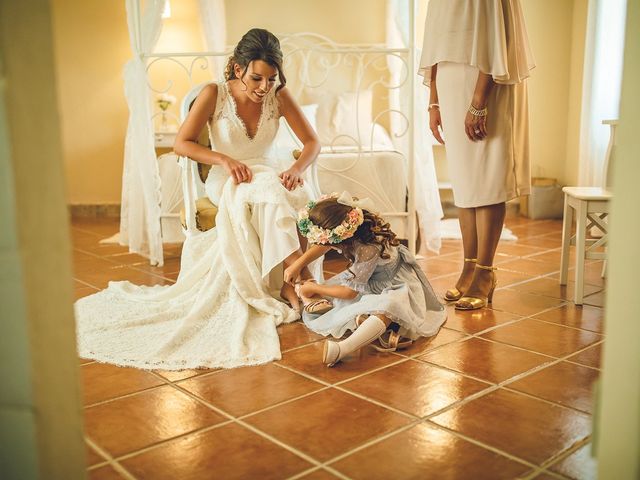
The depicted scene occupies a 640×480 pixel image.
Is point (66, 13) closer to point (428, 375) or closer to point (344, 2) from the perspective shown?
point (344, 2)

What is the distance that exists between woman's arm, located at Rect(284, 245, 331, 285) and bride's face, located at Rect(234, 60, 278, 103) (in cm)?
77

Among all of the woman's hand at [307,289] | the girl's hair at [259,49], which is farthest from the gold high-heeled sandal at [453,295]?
the girl's hair at [259,49]

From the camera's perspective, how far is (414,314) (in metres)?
2.26

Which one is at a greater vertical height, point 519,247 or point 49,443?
point 49,443

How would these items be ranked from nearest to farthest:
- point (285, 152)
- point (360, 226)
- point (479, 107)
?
point (360, 226)
point (479, 107)
point (285, 152)

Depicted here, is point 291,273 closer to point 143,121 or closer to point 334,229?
point 334,229

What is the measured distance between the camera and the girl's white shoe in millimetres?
1979

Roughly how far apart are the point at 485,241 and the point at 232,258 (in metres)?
1.07

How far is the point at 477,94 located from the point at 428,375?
47.9 inches

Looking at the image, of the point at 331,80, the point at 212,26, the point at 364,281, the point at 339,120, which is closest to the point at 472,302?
the point at 364,281

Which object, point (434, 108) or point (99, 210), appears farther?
point (99, 210)

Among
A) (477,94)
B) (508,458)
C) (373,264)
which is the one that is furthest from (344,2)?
(508,458)

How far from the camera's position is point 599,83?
475cm

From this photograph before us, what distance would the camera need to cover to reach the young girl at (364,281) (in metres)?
2.16
